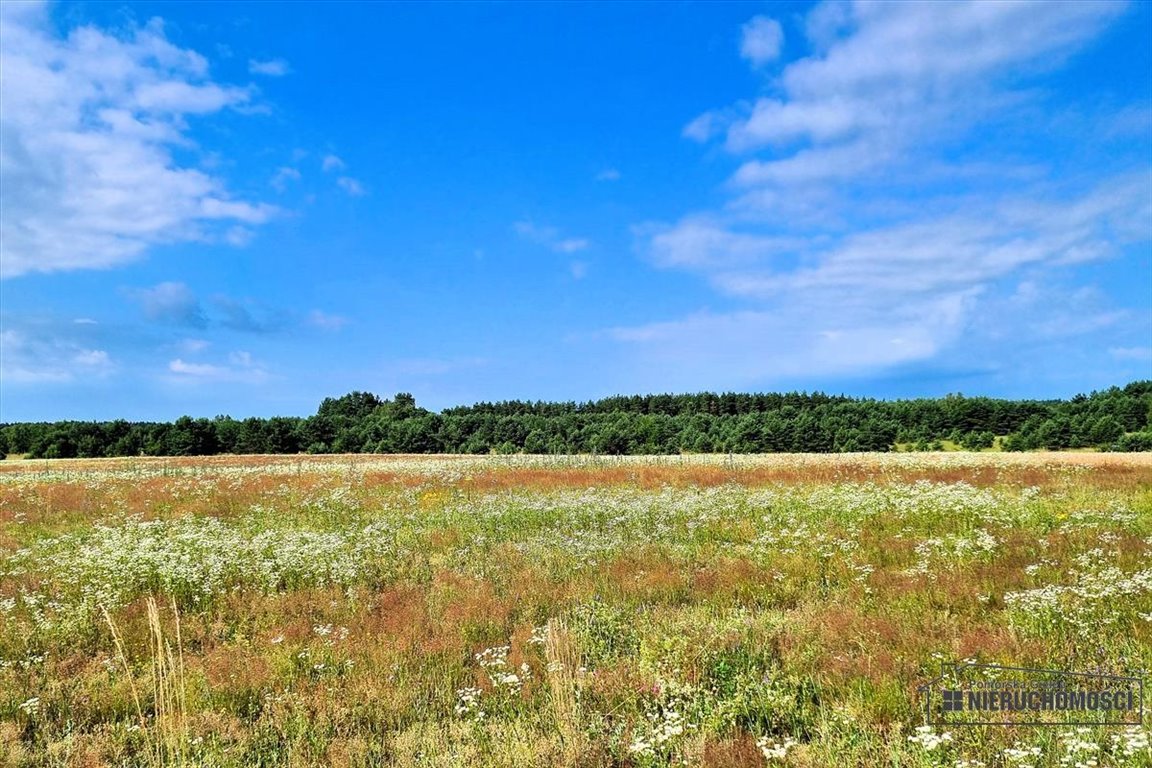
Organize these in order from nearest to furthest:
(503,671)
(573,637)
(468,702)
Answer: (468,702) → (503,671) → (573,637)

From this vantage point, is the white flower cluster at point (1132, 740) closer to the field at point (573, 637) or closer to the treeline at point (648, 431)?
the field at point (573, 637)

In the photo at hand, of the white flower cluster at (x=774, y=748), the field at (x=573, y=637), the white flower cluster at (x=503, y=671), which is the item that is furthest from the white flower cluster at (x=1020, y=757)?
the white flower cluster at (x=503, y=671)

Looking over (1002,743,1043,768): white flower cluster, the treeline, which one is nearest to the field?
(1002,743,1043,768): white flower cluster

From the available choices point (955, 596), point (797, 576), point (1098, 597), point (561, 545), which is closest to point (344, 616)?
point (561, 545)

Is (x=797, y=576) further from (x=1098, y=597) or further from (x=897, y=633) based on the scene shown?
(x=1098, y=597)

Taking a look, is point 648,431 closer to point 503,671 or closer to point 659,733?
point 503,671

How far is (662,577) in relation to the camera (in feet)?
30.2

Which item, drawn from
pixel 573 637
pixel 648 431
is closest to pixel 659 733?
pixel 573 637

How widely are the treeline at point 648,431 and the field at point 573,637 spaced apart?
63571 mm

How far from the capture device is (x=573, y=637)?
6.62m

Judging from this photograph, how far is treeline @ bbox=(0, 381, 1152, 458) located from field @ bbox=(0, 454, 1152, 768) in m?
63.6

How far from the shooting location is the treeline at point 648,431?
7181cm

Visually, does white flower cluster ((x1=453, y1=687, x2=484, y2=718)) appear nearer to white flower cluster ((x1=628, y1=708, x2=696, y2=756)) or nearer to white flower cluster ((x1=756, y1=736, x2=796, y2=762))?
white flower cluster ((x1=628, y1=708, x2=696, y2=756))

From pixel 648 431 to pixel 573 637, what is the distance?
248ft
